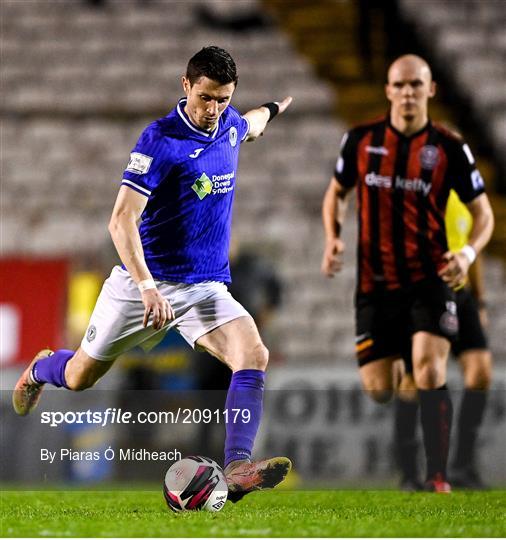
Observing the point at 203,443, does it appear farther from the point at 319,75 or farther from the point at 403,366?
the point at 319,75

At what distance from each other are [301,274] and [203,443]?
3.18 meters

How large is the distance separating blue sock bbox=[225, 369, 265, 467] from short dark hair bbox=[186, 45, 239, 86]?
43.3 inches

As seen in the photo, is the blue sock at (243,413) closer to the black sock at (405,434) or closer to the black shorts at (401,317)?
the black shorts at (401,317)

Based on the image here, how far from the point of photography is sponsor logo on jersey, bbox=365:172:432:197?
554 centimetres

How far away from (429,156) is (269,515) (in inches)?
80.5

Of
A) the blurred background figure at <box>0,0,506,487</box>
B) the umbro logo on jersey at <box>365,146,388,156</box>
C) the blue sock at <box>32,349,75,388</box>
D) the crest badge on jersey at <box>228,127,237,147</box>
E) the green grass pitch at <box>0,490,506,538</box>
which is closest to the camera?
the green grass pitch at <box>0,490,506,538</box>

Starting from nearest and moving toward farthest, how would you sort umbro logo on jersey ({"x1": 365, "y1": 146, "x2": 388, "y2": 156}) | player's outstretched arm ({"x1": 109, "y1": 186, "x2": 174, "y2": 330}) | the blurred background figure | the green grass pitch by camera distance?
1. the green grass pitch
2. player's outstretched arm ({"x1": 109, "y1": 186, "x2": 174, "y2": 330})
3. umbro logo on jersey ({"x1": 365, "y1": 146, "x2": 388, "y2": 156})
4. the blurred background figure

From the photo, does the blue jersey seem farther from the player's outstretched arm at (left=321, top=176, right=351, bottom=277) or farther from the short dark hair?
the player's outstretched arm at (left=321, top=176, right=351, bottom=277)

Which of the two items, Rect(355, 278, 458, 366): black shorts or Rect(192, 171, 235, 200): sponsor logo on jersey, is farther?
Rect(355, 278, 458, 366): black shorts

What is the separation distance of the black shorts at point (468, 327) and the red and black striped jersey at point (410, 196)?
35 centimetres

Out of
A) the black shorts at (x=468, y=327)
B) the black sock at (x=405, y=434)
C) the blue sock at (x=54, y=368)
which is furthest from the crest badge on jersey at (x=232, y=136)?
the black sock at (x=405, y=434)

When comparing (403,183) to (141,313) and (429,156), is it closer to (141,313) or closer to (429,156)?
(429,156)

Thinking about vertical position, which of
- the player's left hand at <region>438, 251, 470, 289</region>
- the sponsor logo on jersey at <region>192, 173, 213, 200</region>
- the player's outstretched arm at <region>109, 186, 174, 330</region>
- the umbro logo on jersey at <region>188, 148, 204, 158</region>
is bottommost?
the player's left hand at <region>438, 251, 470, 289</region>

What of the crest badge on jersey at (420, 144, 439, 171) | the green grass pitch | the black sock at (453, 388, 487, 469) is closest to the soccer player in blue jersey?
the green grass pitch
